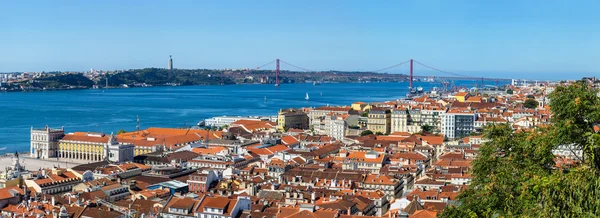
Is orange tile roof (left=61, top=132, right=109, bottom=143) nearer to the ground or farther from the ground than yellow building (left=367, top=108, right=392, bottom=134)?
nearer to the ground

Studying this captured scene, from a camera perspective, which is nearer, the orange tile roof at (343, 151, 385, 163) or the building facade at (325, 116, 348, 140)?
the orange tile roof at (343, 151, 385, 163)

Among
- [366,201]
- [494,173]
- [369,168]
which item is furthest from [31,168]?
[494,173]

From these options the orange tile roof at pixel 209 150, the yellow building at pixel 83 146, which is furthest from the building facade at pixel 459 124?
the yellow building at pixel 83 146

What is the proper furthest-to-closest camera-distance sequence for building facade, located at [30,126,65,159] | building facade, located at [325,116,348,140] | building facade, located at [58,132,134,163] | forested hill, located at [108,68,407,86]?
forested hill, located at [108,68,407,86] < building facade, located at [325,116,348,140] < building facade, located at [30,126,65,159] < building facade, located at [58,132,134,163]

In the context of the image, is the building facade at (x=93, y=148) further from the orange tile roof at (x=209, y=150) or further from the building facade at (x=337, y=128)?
the building facade at (x=337, y=128)

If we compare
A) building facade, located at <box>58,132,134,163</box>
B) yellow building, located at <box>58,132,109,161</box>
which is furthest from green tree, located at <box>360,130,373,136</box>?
yellow building, located at <box>58,132,109,161</box>

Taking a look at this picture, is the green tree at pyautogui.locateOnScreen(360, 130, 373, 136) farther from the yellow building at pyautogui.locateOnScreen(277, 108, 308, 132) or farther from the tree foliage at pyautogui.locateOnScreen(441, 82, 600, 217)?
the tree foliage at pyautogui.locateOnScreen(441, 82, 600, 217)

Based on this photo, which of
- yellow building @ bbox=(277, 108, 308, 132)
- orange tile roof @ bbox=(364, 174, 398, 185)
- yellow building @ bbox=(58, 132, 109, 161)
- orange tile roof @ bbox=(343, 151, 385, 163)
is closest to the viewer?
orange tile roof @ bbox=(364, 174, 398, 185)
